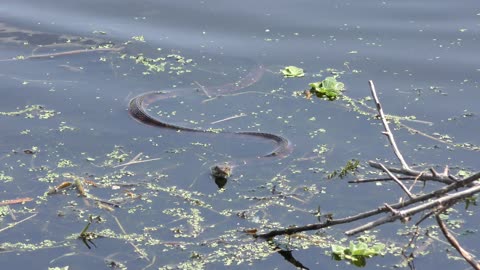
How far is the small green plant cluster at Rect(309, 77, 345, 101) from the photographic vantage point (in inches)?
254

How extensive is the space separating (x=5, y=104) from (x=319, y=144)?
7.24ft

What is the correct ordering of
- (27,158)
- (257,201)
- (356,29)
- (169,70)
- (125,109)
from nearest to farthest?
(257,201), (27,158), (125,109), (169,70), (356,29)

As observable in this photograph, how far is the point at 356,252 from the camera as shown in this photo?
4633mm

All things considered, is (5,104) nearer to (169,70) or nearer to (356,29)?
(169,70)

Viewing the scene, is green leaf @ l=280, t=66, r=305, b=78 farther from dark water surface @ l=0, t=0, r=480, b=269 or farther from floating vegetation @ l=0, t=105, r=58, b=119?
floating vegetation @ l=0, t=105, r=58, b=119

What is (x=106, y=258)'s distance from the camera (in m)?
4.74

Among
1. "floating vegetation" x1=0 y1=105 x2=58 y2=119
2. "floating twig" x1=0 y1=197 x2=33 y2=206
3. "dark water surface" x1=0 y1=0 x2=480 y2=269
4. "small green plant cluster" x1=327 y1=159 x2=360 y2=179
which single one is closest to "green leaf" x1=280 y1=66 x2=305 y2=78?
"dark water surface" x1=0 y1=0 x2=480 y2=269

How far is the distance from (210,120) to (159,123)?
0.34 metres

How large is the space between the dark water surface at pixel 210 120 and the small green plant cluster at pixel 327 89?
80 mm

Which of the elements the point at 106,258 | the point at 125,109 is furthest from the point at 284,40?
the point at 106,258

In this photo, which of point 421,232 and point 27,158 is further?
point 27,158

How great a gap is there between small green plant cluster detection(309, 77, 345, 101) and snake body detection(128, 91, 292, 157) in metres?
0.67

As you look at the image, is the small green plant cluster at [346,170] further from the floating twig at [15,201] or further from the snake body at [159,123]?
the floating twig at [15,201]

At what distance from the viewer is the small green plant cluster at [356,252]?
464cm
